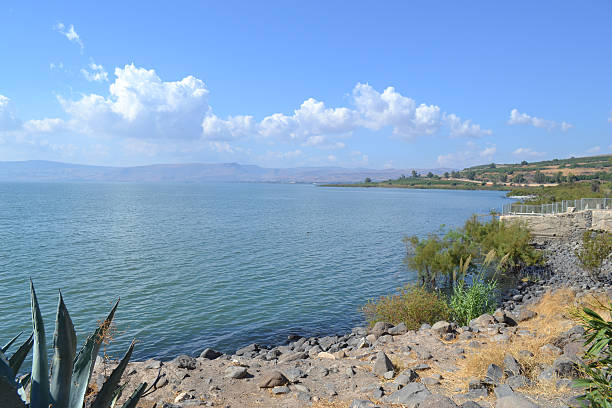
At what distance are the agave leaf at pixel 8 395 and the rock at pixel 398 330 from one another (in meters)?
12.0

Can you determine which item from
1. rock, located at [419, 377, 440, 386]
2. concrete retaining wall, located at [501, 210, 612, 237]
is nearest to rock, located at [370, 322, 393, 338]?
rock, located at [419, 377, 440, 386]

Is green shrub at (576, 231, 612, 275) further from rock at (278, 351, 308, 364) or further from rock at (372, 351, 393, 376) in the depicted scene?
rock at (372, 351, 393, 376)

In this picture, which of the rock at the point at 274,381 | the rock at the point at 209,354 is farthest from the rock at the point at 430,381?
the rock at the point at 209,354

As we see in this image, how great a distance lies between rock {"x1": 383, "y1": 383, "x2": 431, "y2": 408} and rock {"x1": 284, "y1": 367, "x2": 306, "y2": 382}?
7.47 ft

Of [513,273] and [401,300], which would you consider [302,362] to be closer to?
[401,300]

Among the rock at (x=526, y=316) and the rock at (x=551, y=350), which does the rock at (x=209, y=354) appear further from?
the rock at (x=526, y=316)

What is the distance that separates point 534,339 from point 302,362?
19.1ft

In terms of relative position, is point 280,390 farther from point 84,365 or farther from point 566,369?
point 566,369

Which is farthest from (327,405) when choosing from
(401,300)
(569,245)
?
(569,245)

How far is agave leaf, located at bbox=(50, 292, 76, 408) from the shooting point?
3.47 metres

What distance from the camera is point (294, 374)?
916 centimetres

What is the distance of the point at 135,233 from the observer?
4134cm

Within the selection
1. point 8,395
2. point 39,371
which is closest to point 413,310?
point 39,371

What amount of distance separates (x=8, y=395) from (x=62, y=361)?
616mm
